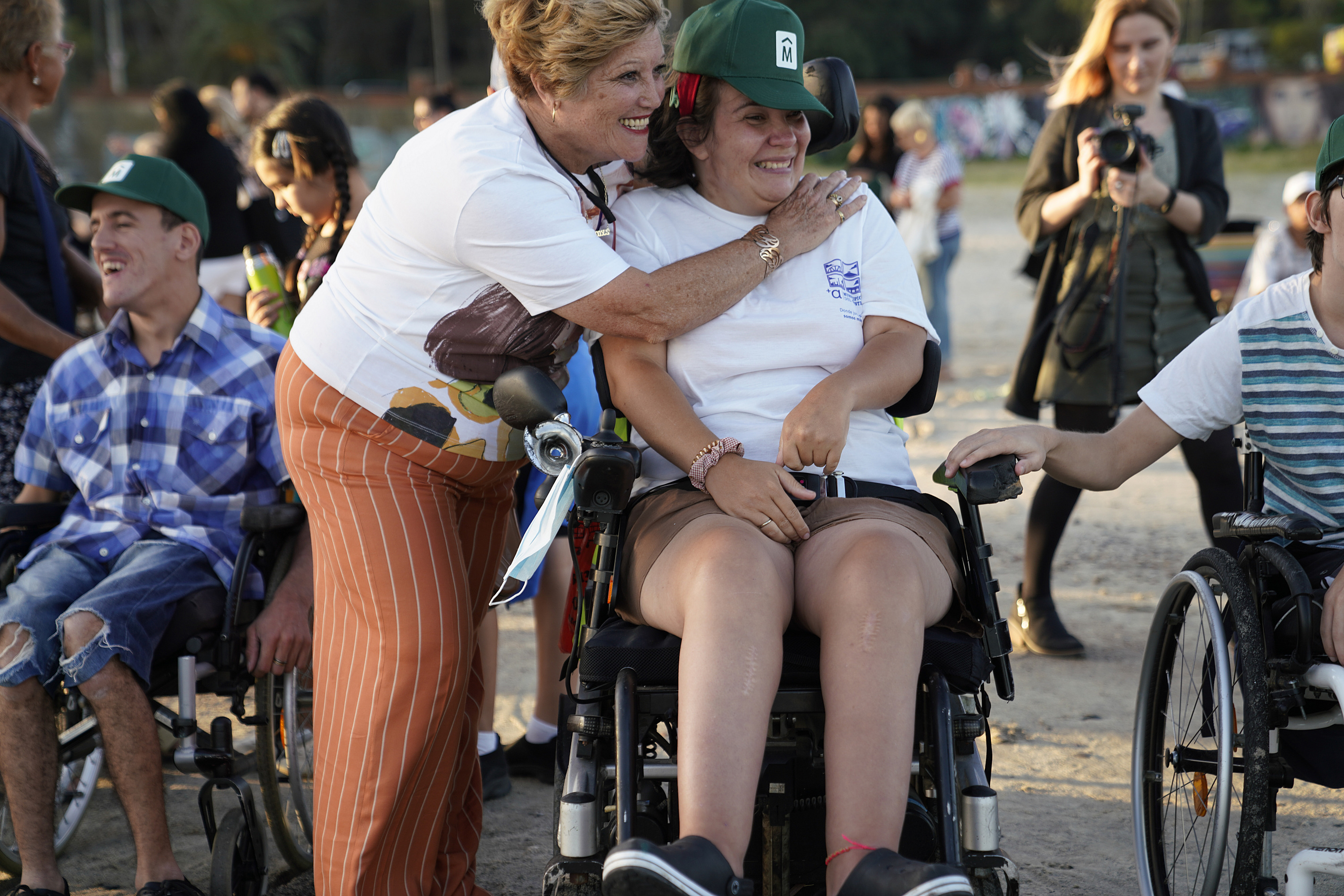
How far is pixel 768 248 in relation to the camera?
2.39 meters

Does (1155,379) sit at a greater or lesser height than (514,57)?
lesser

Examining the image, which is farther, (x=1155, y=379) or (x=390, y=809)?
(x=1155, y=379)

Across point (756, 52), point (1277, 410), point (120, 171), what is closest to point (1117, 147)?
point (1277, 410)

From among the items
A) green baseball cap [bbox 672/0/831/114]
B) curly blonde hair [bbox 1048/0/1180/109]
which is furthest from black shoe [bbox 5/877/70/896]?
curly blonde hair [bbox 1048/0/1180/109]

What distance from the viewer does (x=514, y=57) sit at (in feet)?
7.24

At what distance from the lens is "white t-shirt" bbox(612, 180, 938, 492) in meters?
2.44

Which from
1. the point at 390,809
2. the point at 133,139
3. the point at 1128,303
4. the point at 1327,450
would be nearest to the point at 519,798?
the point at 390,809

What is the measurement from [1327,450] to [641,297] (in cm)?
136

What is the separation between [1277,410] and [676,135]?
4.43ft

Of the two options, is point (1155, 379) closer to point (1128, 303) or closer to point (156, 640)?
point (1128, 303)

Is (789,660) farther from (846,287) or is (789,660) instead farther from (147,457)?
(147,457)

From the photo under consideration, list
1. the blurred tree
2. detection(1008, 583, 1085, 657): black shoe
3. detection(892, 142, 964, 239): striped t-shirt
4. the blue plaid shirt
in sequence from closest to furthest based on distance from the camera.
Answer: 1. the blue plaid shirt
2. detection(1008, 583, 1085, 657): black shoe
3. detection(892, 142, 964, 239): striped t-shirt
4. the blurred tree

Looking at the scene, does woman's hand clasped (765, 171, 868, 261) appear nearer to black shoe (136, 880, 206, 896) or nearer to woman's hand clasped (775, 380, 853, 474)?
woman's hand clasped (775, 380, 853, 474)

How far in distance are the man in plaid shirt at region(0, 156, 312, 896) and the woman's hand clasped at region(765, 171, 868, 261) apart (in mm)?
1352
